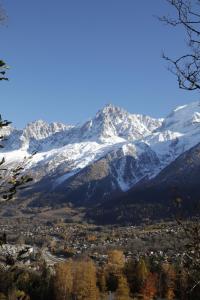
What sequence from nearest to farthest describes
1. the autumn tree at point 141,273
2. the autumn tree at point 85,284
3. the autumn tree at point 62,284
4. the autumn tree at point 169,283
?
the autumn tree at point 62,284
the autumn tree at point 169,283
the autumn tree at point 85,284
the autumn tree at point 141,273

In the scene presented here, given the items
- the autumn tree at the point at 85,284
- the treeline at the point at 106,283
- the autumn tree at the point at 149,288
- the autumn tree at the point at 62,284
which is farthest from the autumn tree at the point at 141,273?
the autumn tree at the point at 62,284

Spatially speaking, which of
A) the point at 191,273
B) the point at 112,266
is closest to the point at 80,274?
the point at 112,266

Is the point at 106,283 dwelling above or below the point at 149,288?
above

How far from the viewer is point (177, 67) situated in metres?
8.91

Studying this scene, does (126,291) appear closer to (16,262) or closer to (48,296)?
(48,296)

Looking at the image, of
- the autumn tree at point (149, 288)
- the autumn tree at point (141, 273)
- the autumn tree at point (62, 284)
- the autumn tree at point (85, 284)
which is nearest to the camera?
the autumn tree at point (62, 284)

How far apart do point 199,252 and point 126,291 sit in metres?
107

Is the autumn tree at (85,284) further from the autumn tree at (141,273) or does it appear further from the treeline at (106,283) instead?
the autumn tree at (141,273)

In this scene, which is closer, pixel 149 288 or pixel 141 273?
pixel 149 288

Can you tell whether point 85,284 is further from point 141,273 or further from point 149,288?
point 149,288

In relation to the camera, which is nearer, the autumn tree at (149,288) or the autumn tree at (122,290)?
the autumn tree at (122,290)

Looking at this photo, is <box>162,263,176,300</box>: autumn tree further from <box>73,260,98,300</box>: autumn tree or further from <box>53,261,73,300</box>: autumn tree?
<box>53,261,73,300</box>: autumn tree

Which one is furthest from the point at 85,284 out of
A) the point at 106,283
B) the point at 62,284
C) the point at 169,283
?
the point at 169,283

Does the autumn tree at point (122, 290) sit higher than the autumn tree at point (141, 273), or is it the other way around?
the autumn tree at point (141, 273)
